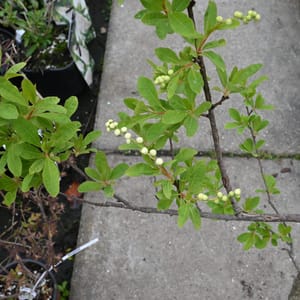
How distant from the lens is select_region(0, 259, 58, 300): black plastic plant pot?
197 centimetres

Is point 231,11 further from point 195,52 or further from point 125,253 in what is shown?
point 195,52

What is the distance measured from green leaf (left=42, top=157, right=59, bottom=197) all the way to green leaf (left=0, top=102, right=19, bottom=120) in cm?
21

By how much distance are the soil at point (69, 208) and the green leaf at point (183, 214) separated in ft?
2.94

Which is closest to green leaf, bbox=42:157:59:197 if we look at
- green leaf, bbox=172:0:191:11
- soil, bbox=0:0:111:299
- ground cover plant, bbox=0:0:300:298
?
ground cover plant, bbox=0:0:300:298

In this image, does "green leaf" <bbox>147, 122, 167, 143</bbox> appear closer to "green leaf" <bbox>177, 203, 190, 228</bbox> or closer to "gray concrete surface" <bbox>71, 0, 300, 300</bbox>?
"green leaf" <bbox>177, 203, 190, 228</bbox>

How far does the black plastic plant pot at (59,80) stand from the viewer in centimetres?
275

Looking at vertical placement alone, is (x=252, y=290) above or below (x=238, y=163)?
below

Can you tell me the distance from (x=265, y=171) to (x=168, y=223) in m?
0.63

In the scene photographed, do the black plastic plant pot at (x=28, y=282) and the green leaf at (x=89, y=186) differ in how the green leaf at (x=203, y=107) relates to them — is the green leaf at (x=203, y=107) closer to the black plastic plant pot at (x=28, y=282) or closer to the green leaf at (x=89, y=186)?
the green leaf at (x=89, y=186)

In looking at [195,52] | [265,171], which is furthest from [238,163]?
[195,52]

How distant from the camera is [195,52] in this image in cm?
113

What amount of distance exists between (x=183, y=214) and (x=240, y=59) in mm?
1999

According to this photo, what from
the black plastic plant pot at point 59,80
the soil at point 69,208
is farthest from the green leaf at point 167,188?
the black plastic plant pot at point 59,80

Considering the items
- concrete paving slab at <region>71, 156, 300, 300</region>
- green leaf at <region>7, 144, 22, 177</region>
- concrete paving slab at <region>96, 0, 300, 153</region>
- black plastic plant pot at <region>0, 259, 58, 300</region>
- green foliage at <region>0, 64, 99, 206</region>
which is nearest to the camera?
green foliage at <region>0, 64, 99, 206</region>
